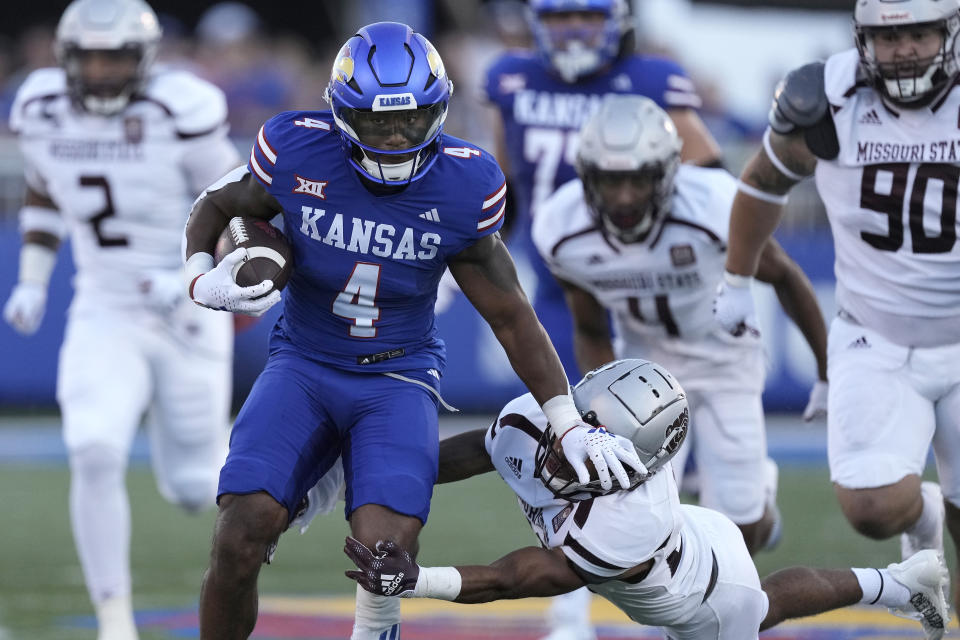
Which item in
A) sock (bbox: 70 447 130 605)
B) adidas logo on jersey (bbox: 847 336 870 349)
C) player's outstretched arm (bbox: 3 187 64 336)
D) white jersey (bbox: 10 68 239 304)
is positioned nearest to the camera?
adidas logo on jersey (bbox: 847 336 870 349)

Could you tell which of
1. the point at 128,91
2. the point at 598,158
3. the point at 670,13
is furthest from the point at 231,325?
the point at 670,13

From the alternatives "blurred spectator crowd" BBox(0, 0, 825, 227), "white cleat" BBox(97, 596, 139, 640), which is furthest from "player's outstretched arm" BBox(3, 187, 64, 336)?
"blurred spectator crowd" BBox(0, 0, 825, 227)

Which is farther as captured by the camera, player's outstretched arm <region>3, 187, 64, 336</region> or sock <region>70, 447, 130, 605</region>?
player's outstretched arm <region>3, 187, 64, 336</region>

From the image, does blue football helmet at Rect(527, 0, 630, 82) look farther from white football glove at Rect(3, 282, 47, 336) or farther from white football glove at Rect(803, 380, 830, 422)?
white football glove at Rect(3, 282, 47, 336)

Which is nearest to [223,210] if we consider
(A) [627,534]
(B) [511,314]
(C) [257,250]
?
(C) [257,250]

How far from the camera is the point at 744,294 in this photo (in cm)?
500

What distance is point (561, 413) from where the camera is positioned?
159 inches

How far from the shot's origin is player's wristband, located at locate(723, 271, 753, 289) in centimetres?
497

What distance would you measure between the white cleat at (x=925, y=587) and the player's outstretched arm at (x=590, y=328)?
136cm

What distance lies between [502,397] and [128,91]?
17.0ft

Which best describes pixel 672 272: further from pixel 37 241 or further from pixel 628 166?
pixel 37 241

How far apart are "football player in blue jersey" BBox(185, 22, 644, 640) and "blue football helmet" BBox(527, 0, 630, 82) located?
1942 millimetres

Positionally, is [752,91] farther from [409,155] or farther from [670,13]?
[409,155]

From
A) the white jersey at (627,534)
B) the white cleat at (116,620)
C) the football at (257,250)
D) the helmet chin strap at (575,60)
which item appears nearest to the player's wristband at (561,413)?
the white jersey at (627,534)
